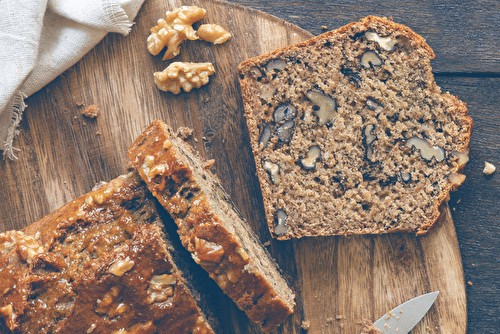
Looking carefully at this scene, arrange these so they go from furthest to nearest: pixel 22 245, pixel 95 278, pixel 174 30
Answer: pixel 174 30 < pixel 22 245 < pixel 95 278

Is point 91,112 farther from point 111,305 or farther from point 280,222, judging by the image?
point 280,222

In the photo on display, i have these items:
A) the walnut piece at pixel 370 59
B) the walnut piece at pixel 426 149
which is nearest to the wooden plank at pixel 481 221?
the walnut piece at pixel 426 149

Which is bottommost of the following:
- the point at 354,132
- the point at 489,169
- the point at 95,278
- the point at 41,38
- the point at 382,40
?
the point at 489,169

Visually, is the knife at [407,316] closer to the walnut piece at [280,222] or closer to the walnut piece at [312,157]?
the walnut piece at [280,222]

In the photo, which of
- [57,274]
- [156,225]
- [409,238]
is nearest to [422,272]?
[409,238]

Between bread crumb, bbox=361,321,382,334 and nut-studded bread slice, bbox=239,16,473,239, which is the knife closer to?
bread crumb, bbox=361,321,382,334

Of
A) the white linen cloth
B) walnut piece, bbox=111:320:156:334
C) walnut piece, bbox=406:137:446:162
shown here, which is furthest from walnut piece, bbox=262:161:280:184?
the white linen cloth

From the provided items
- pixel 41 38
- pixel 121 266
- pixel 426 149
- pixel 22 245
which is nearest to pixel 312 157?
pixel 426 149
